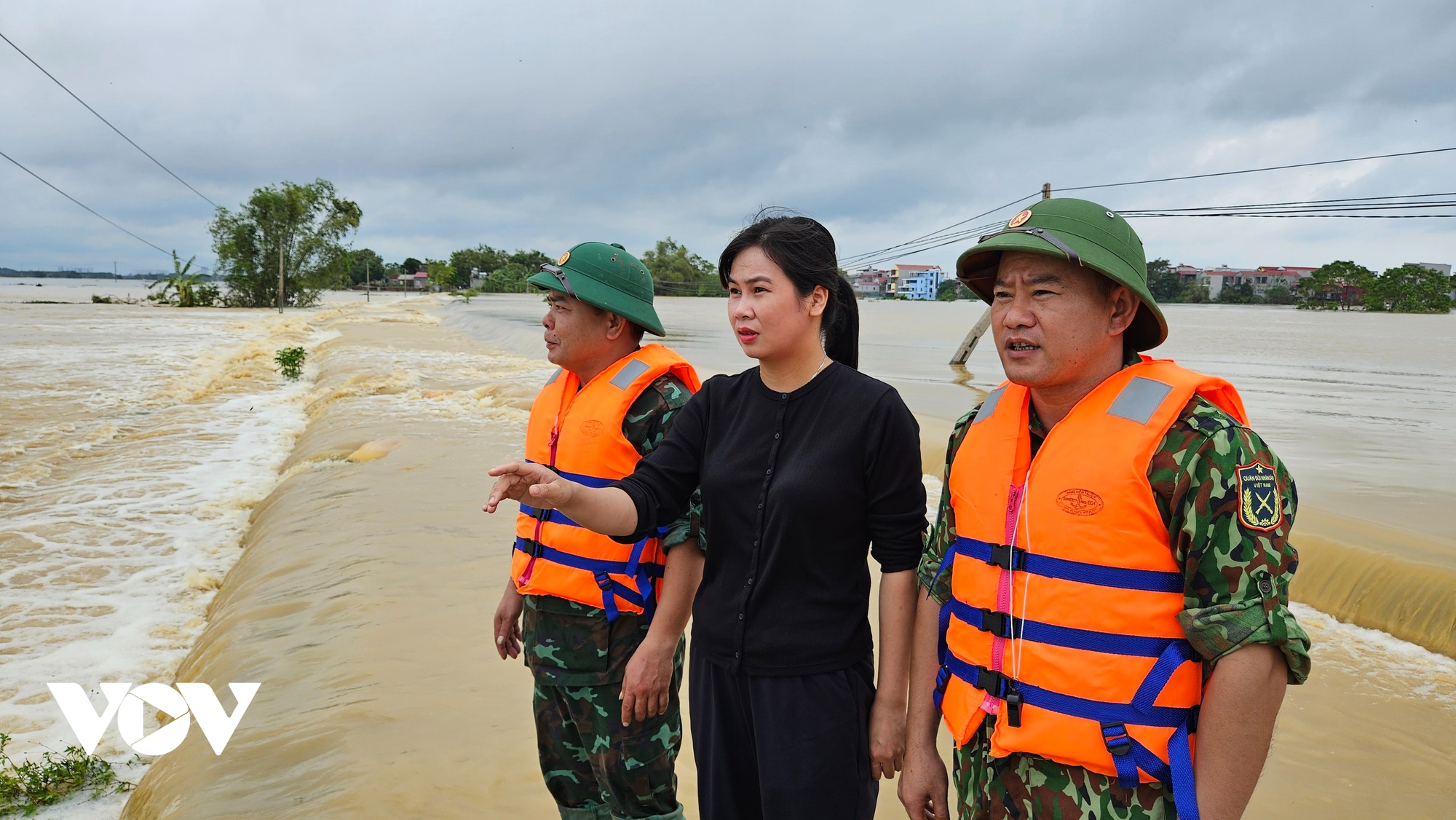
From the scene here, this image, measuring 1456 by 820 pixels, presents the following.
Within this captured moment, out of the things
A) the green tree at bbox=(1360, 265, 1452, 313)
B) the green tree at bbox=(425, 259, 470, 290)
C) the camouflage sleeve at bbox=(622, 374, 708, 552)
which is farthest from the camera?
the green tree at bbox=(425, 259, 470, 290)

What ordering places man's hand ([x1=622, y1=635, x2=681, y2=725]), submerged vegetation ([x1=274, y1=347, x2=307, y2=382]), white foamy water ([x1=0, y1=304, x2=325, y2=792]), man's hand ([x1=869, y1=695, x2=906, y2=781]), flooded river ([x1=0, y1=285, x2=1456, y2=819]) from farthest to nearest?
submerged vegetation ([x1=274, y1=347, x2=307, y2=382]), white foamy water ([x1=0, y1=304, x2=325, y2=792]), flooded river ([x1=0, y1=285, x2=1456, y2=819]), man's hand ([x1=622, y1=635, x2=681, y2=725]), man's hand ([x1=869, y1=695, x2=906, y2=781])

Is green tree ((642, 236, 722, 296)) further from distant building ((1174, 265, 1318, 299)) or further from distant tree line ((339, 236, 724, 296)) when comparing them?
distant building ((1174, 265, 1318, 299))

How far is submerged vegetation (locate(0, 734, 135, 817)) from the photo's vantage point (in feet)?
13.0

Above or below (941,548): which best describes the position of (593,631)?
below

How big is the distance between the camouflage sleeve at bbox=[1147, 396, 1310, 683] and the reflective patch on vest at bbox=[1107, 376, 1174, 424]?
110 mm

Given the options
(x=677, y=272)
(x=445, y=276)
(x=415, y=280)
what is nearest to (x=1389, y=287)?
(x=677, y=272)

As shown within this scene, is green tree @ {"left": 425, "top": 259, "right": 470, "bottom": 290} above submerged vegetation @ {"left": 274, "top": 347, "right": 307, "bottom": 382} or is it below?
above

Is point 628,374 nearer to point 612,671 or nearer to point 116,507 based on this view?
point 612,671

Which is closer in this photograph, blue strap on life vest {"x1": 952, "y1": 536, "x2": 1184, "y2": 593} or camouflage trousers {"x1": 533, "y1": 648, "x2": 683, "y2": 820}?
blue strap on life vest {"x1": 952, "y1": 536, "x2": 1184, "y2": 593}

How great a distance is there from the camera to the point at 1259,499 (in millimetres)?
1437

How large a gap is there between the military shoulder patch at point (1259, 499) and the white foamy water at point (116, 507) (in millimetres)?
5239

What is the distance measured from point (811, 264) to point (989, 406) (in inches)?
22.1

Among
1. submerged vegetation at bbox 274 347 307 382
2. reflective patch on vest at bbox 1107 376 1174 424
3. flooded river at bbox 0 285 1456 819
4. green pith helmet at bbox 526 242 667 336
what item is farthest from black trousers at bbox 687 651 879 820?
submerged vegetation at bbox 274 347 307 382

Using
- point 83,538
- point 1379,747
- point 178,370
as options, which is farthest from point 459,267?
point 1379,747
